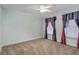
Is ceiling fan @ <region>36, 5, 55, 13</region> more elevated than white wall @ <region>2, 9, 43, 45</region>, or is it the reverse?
ceiling fan @ <region>36, 5, 55, 13</region>

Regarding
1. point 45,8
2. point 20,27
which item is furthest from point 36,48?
point 45,8

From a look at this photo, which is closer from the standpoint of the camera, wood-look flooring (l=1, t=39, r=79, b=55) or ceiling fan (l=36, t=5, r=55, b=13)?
ceiling fan (l=36, t=5, r=55, b=13)

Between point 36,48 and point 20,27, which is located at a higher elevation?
point 20,27

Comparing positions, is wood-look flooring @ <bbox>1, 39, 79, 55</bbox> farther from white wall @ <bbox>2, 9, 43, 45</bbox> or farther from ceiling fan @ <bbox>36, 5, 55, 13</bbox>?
ceiling fan @ <bbox>36, 5, 55, 13</bbox>

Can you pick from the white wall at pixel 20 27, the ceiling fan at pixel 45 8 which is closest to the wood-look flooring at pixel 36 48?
the white wall at pixel 20 27

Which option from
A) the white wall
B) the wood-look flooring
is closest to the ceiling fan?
the white wall

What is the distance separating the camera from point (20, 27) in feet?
5.73

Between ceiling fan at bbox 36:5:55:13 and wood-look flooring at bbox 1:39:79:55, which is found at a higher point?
ceiling fan at bbox 36:5:55:13

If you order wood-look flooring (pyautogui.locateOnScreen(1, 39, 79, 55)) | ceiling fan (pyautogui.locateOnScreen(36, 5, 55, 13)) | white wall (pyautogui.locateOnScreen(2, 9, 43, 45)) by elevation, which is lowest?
wood-look flooring (pyautogui.locateOnScreen(1, 39, 79, 55))

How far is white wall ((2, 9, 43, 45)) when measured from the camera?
1617mm

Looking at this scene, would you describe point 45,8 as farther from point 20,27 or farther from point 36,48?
point 36,48

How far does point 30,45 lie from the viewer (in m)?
1.82

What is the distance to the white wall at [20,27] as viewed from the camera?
1.62m

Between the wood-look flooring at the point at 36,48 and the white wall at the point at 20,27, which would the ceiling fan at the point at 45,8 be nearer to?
the white wall at the point at 20,27
